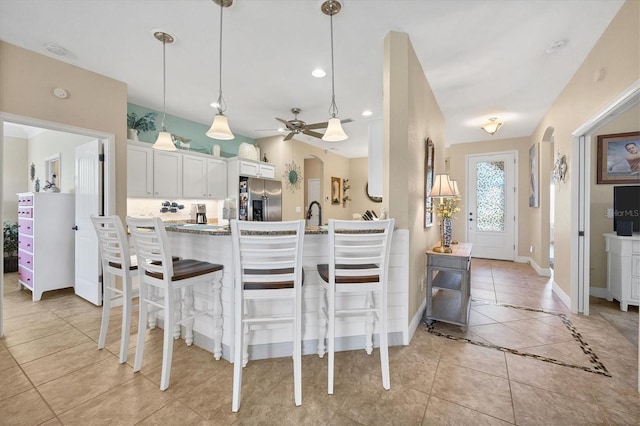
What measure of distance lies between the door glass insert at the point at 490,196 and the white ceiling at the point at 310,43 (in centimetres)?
229

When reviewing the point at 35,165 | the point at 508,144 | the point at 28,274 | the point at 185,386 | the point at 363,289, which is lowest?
the point at 185,386

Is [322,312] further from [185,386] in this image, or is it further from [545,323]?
[545,323]

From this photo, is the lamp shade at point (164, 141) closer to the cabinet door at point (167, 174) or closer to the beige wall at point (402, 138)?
the cabinet door at point (167, 174)

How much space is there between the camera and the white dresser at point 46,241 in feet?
11.9

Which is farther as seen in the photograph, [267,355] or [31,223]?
[31,223]

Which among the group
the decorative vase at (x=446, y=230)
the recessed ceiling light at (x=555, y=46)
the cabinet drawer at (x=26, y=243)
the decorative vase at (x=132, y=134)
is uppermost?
the recessed ceiling light at (x=555, y=46)

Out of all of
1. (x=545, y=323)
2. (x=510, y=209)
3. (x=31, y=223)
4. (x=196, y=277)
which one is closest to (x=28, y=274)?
(x=31, y=223)

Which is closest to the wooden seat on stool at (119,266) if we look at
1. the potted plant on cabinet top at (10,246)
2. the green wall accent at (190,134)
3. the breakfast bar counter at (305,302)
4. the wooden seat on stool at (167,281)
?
the wooden seat on stool at (167,281)

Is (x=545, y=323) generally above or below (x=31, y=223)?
below

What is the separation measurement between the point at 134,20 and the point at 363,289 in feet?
9.56

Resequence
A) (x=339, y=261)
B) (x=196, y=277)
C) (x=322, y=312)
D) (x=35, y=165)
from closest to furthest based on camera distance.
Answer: (x=339, y=261) → (x=196, y=277) → (x=322, y=312) → (x=35, y=165)

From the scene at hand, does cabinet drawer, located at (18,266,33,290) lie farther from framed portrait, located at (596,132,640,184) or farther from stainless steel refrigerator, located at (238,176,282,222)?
framed portrait, located at (596,132,640,184)

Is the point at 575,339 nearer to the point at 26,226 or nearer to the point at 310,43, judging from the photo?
the point at 310,43

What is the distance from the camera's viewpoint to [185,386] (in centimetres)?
187
